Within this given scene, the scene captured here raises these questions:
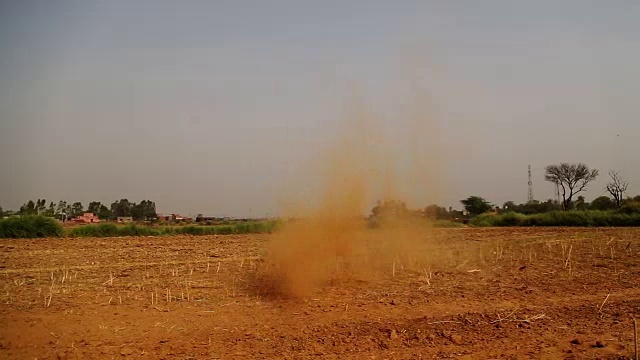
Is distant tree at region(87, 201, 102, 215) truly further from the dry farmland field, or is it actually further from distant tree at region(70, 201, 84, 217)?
the dry farmland field

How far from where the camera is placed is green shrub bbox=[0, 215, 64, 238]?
3309 cm

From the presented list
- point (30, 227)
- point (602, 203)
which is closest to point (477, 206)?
point (602, 203)

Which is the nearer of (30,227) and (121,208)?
(30,227)

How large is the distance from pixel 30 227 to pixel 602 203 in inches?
2456

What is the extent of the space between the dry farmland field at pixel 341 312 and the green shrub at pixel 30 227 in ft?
66.3

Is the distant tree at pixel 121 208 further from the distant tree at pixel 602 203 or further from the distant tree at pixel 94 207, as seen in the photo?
the distant tree at pixel 602 203

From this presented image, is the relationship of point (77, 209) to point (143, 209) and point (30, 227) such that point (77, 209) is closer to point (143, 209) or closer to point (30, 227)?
point (143, 209)

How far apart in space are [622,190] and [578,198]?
57.8 ft

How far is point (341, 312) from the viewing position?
9.88 metres

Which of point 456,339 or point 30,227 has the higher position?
point 30,227

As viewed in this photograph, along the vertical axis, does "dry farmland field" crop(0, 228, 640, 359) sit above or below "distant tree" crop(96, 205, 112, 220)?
below

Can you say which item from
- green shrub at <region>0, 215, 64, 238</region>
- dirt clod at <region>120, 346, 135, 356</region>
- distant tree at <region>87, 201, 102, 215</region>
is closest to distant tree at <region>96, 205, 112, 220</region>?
distant tree at <region>87, 201, 102, 215</region>

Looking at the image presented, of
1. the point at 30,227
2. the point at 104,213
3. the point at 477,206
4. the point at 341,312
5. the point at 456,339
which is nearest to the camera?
the point at 456,339

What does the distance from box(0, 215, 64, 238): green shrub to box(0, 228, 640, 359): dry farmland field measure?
20.2 meters
